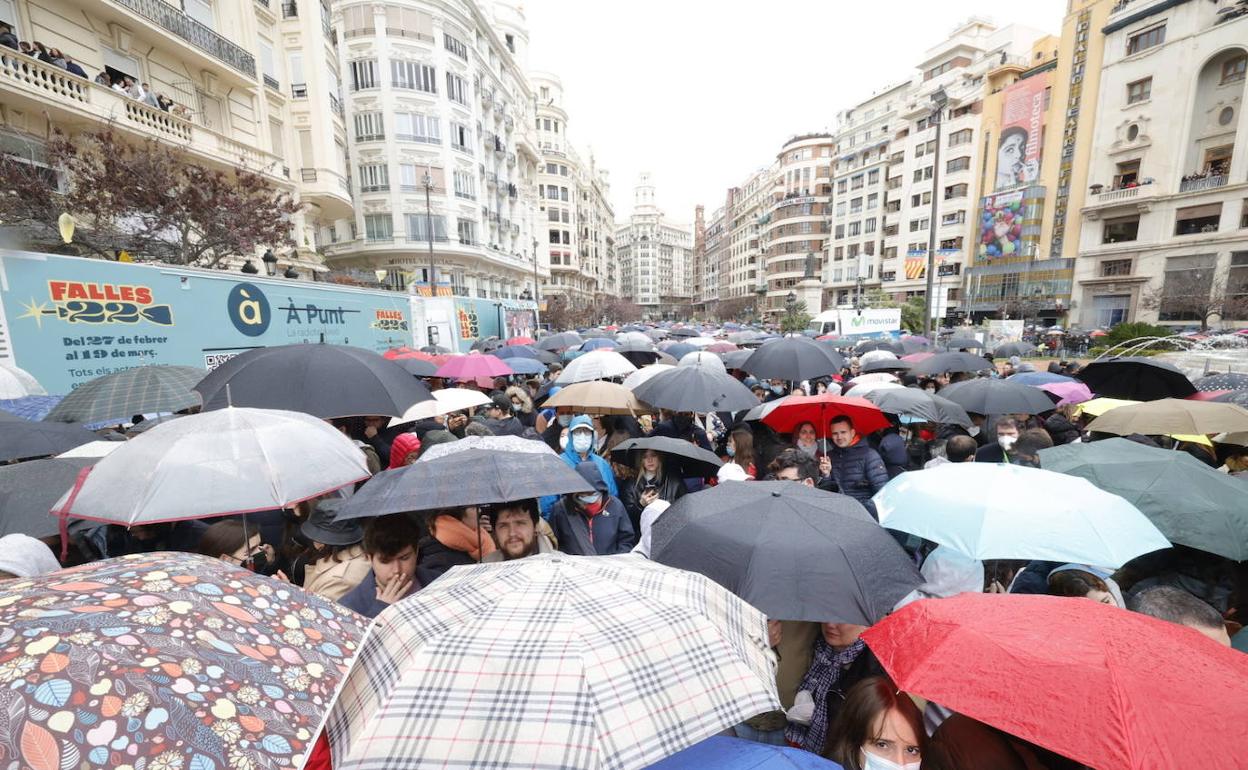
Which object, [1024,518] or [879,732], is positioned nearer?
[879,732]

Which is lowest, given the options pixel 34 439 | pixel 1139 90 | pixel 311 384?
pixel 34 439

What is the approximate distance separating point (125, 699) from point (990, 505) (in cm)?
346

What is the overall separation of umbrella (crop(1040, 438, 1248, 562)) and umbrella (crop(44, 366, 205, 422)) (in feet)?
23.7

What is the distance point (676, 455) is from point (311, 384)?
3.07 meters

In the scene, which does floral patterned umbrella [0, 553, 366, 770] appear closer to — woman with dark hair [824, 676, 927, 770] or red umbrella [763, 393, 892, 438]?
woman with dark hair [824, 676, 927, 770]

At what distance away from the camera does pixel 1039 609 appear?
1744 millimetres

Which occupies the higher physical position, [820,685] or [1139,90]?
[1139,90]

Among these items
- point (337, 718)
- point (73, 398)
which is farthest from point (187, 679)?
point (73, 398)

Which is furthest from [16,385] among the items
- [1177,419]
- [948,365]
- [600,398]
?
[948,365]

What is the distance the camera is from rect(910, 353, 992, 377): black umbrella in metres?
8.16

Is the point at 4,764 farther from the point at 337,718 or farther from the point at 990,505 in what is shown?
the point at 990,505

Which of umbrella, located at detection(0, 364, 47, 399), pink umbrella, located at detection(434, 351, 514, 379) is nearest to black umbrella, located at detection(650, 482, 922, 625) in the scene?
pink umbrella, located at detection(434, 351, 514, 379)

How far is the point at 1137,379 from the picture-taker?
706 cm

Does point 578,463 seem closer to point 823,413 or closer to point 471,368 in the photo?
point 823,413
